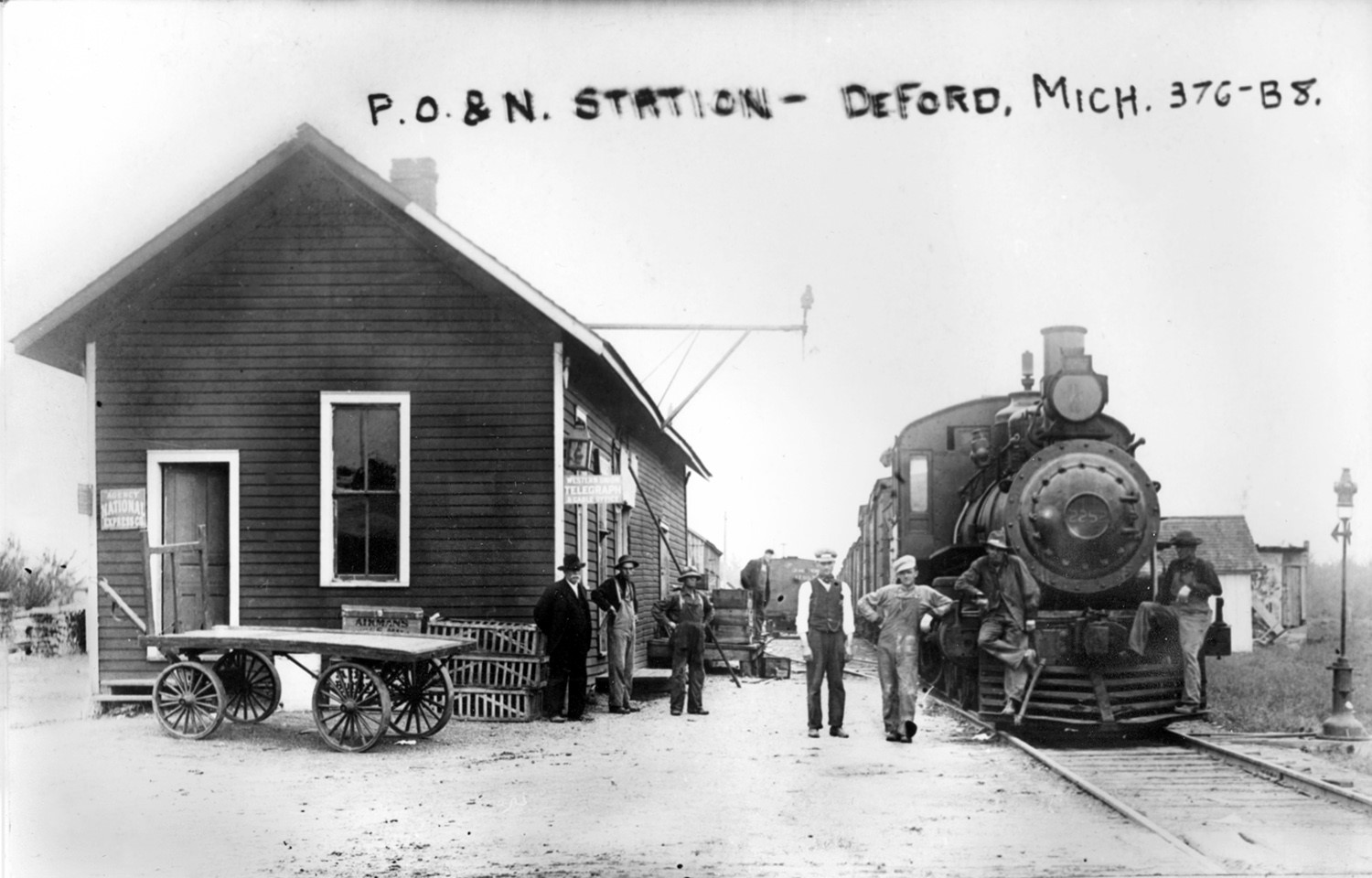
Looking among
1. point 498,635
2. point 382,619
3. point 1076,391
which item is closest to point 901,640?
point 1076,391

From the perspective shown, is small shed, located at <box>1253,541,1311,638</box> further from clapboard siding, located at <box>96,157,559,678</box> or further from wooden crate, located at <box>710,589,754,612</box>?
clapboard siding, located at <box>96,157,559,678</box>

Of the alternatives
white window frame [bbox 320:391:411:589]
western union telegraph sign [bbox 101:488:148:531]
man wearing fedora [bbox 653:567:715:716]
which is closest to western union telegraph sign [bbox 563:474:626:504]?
white window frame [bbox 320:391:411:589]

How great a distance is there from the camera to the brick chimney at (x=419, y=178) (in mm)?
13906

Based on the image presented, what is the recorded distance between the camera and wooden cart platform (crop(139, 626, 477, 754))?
991 cm

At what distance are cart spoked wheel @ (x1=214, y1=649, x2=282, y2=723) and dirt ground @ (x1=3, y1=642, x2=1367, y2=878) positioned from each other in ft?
A: 0.71

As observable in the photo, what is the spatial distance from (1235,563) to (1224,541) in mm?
974

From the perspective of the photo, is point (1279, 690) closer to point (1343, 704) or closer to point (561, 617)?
→ point (1343, 704)

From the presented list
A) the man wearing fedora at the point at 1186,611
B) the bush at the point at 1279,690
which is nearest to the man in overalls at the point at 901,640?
the man wearing fedora at the point at 1186,611

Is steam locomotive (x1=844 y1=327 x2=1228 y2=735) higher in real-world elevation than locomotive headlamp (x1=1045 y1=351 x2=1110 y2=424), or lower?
lower

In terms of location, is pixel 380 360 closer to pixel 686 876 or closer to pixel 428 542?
pixel 428 542

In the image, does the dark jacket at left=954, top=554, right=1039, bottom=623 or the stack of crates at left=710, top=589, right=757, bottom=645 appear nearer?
the dark jacket at left=954, top=554, right=1039, bottom=623

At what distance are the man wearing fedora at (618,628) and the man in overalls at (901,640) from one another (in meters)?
2.84

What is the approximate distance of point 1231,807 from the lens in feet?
26.3

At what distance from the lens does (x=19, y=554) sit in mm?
10594
